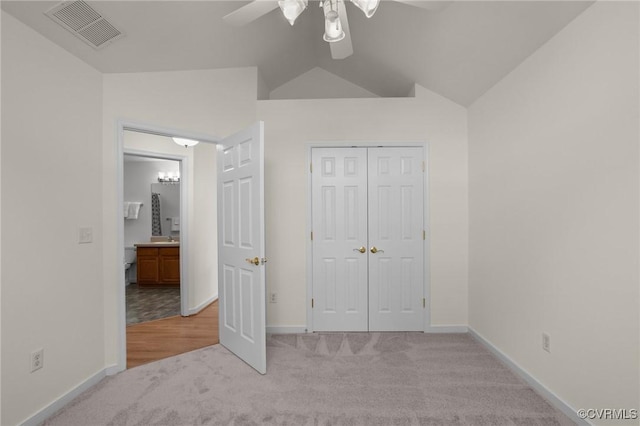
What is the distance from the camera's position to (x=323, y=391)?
6.93 ft

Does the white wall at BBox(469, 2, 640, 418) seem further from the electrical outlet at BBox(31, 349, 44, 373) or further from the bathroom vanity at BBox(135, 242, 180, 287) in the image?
the bathroom vanity at BBox(135, 242, 180, 287)

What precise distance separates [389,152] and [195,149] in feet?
8.25

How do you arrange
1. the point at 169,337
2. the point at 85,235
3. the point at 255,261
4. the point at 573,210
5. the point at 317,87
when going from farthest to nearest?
the point at 317,87 → the point at 169,337 → the point at 255,261 → the point at 85,235 → the point at 573,210

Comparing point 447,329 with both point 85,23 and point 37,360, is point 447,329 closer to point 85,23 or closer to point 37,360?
point 37,360

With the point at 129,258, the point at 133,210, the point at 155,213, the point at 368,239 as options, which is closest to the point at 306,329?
the point at 368,239

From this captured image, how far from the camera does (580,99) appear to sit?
175 cm

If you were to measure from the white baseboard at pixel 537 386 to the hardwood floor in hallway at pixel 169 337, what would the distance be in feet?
8.64

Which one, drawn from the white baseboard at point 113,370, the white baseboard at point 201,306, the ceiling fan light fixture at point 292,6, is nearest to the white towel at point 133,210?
the white baseboard at point 201,306

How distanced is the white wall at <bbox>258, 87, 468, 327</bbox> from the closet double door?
→ 14 centimetres

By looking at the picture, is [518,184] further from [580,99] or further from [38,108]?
[38,108]

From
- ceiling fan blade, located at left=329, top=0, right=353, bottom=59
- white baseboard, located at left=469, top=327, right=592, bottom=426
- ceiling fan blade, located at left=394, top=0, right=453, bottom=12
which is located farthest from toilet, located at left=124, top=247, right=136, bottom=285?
ceiling fan blade, located at left=394, top=0, right=453, bottom=12

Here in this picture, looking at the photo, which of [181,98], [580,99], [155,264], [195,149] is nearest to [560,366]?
[580,99]

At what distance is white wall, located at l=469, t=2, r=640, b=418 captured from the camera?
4.91 feet
